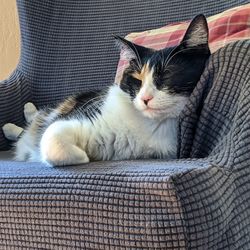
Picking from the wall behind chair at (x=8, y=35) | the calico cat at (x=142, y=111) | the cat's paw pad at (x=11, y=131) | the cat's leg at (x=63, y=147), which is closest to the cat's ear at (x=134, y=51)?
the calico cat at (x=142, y=111)

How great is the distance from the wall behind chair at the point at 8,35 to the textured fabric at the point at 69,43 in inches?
18.0

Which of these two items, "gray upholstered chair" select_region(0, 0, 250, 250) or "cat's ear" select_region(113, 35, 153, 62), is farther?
"cat's ear" select_region(113, 35, 153, 62)

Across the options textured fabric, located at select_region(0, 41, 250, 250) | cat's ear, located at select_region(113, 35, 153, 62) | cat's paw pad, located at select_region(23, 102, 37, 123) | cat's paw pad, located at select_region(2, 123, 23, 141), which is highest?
cat's ear, located at select_region(113, 35, 153, 62)

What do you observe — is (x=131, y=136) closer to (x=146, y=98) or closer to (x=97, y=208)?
(x=146, y=98)

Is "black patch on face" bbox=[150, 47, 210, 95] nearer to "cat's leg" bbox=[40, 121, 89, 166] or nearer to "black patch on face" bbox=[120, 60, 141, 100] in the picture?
"black patch on face" bbox=[120, 60, 141, 100]

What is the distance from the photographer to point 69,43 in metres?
1.59

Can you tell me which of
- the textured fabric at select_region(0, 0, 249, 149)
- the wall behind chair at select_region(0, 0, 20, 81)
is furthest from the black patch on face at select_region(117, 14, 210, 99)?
the wall behind chair at select_region(0, 0, 20, 81)

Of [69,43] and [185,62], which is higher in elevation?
[185,62]

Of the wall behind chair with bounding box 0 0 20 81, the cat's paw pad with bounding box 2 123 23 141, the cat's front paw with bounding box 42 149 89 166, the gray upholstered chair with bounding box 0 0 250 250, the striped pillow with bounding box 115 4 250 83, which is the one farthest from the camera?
the wall behind chair with bounding box 0 0 20 81

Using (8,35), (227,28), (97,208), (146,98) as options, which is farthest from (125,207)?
(8,35)

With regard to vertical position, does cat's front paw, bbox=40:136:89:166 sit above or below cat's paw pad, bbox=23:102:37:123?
above

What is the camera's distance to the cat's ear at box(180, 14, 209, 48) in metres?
0.94

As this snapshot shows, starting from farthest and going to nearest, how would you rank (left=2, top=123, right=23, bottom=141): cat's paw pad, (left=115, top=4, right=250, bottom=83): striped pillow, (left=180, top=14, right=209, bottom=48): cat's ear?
(left=2, top=123, right=23, bottom=141): cat's paw pad < (left=115, top=4, right=250, bottom=83): striped pillow < (left=180, top=14, right=209, bottom=48): cat's ear

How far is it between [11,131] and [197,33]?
72cm
